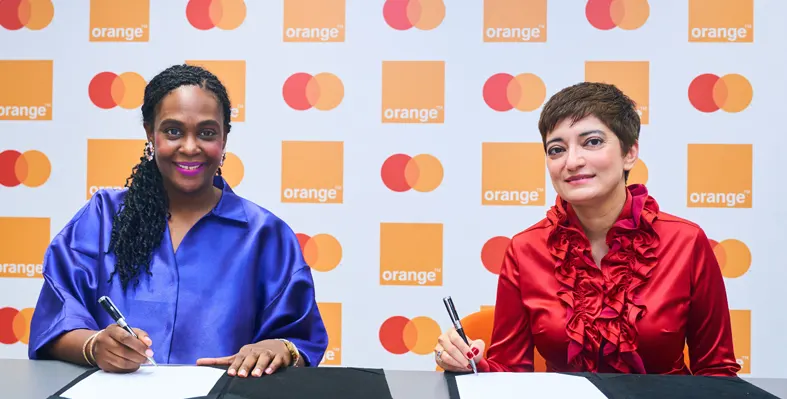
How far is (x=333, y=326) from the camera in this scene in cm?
283

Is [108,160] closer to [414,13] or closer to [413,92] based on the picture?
[413,92]

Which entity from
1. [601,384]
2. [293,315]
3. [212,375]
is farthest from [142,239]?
[601,384]

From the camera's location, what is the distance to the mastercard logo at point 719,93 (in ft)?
8.90

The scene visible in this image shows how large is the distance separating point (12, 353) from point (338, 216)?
1615mm

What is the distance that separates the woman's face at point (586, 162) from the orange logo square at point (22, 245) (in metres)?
2.34

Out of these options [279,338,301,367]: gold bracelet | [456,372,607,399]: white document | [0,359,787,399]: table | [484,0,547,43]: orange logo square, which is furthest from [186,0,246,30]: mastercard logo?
[456,372,607,399]: white document

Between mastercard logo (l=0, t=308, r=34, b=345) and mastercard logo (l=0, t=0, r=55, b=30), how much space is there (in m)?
1.27

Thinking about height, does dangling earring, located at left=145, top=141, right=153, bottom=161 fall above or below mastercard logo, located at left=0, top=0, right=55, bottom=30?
below

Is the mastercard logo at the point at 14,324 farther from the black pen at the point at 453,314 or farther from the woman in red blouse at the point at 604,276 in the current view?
the black pen at the point at 453,314

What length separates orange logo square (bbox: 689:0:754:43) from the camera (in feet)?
8.88

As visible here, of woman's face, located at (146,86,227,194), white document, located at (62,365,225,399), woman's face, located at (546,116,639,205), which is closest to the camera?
white document, located at (62,365,225,399)

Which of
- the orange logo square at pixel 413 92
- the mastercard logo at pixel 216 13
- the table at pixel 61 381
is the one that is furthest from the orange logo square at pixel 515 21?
the table at pixel 61 381

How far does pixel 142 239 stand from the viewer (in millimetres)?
1684

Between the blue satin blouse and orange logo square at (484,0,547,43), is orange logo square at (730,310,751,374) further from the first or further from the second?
the blue satin blouse
